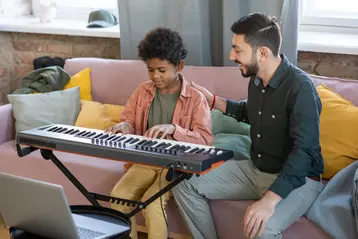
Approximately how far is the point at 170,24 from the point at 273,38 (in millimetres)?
1235

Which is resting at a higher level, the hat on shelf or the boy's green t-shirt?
the hat on shelf

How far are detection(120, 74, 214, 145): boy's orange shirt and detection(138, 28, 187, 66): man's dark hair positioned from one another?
14cm

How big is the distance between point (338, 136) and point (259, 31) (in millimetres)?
684

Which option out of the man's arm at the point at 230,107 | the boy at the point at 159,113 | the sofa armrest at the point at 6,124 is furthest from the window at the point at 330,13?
the sofa armrest at the point at 6,124

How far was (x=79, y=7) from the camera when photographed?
4230 mm

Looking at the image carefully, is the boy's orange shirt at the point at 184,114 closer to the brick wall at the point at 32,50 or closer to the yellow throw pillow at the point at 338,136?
the yellow throw pillow at the point at 338,136

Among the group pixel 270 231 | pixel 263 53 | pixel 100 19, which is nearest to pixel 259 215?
pixel 270 231

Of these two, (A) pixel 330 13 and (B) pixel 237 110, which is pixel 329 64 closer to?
(A) pixel 330 13

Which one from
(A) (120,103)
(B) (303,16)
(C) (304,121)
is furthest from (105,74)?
(C) (304,121)

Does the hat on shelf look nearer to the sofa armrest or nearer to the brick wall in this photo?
the brick wall

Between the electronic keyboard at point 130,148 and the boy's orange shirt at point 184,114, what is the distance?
0.90 feet

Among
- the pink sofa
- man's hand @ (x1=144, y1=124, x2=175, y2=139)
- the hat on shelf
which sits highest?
the hat on shelf

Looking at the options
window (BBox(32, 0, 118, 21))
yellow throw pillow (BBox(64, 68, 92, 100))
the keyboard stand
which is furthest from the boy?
window (BBox(32, 0, 118, 21))

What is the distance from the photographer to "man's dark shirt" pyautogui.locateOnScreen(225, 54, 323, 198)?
2.17m
